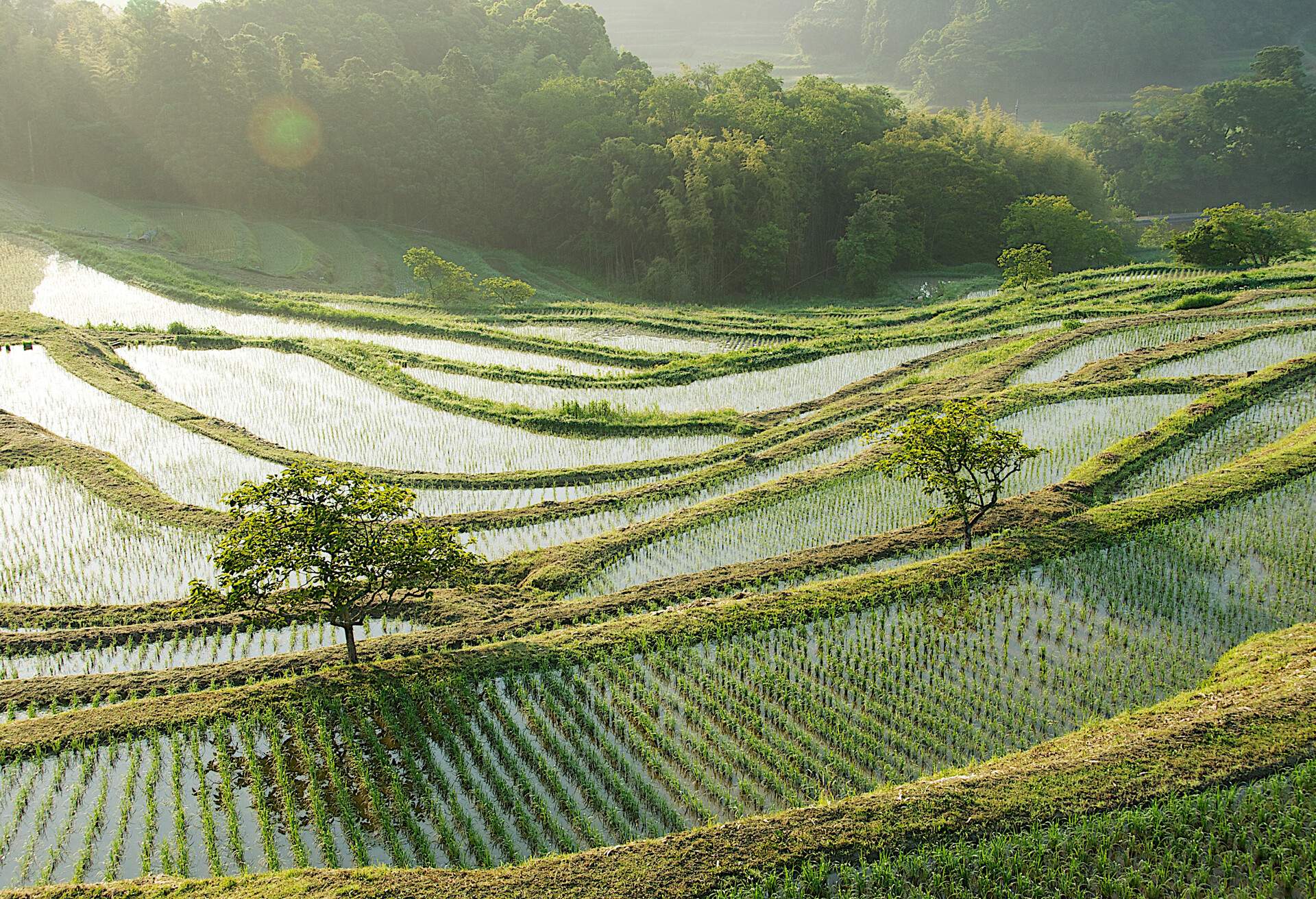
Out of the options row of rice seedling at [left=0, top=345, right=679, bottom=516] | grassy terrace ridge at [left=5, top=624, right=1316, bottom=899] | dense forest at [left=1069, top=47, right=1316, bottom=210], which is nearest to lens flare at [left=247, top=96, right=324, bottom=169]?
row of rice seedling at [left=0, top=345, right=679, bottom=516]

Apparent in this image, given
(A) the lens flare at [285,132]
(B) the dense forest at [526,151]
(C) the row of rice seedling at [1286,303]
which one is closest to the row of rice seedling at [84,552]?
(B) the dense forest at [526,151]

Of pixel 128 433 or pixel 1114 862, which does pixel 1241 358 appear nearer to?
pixel 1114 862

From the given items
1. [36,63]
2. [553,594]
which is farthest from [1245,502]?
[36,63]

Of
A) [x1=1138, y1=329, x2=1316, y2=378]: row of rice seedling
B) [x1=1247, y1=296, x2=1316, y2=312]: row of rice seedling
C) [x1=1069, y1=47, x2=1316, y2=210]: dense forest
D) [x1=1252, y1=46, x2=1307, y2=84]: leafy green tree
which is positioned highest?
[x1=1252, y1=46, x2=1307, y2=84]: leafy green tree

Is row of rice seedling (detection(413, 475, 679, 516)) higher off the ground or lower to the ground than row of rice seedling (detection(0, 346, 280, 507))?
lower

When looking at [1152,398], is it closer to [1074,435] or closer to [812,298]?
[1074,435]

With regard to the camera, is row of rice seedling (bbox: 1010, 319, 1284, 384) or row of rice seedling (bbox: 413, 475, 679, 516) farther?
row of rice seedling (bbox: 1010, 319, 1284, 384)

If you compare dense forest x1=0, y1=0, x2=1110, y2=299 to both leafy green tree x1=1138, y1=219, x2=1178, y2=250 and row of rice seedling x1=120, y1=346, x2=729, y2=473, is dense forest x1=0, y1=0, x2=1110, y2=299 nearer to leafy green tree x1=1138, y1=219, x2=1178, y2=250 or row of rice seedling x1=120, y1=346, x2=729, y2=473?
leafy green tree x1=1138, y1=219, x2=1178, y2=250
